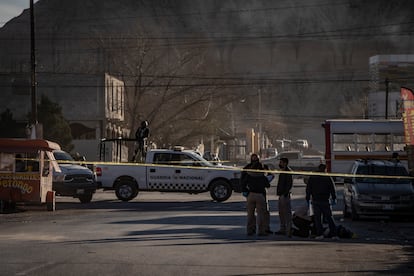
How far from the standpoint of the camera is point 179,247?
635 inches

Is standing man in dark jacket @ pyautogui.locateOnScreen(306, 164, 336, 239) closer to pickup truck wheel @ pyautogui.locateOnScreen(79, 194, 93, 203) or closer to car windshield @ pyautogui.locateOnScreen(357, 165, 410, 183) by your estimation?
car windshield @ pyautogui.locateOnScreen(357, 165, 410, 183)

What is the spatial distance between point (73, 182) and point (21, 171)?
3856 millimetres

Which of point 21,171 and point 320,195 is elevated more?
point 21,171

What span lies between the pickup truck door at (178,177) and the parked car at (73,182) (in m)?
2.32

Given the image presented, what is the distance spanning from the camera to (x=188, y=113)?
74.4 metres

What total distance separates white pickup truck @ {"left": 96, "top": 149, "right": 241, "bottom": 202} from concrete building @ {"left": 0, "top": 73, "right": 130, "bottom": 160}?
2851cm

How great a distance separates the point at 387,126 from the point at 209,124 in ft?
102

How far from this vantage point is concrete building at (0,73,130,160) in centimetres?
6091

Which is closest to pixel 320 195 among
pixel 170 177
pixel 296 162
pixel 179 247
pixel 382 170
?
pixel 179 247

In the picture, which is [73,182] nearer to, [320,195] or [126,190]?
[126,190]

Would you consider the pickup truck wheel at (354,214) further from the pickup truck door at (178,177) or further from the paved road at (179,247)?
the pickup truck door at (178,177)

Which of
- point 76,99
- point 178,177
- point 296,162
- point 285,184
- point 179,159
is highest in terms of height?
point 76,99

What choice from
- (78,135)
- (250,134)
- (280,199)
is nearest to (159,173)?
(280,199)

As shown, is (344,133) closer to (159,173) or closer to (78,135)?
(159,173)
